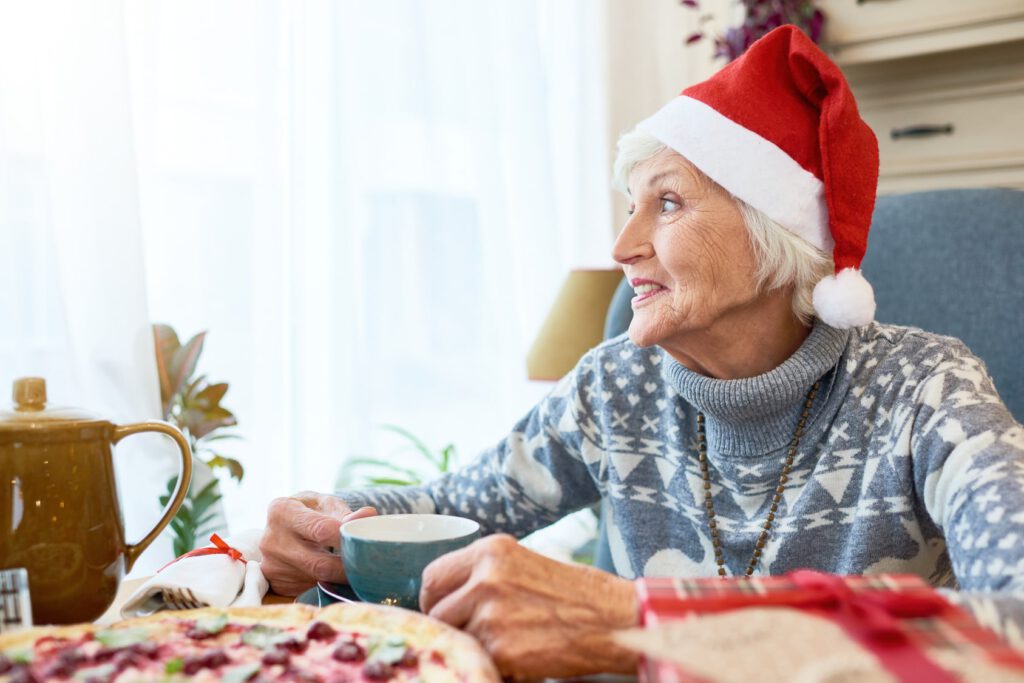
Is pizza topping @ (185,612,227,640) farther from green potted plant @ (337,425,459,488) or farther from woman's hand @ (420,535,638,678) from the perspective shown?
green potted plant @ (337,425,459,488)

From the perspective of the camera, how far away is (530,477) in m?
1.30

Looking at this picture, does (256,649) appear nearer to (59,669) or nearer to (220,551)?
(59,669)

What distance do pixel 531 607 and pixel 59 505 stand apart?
366mm

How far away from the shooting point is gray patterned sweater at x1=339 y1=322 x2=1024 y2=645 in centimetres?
100

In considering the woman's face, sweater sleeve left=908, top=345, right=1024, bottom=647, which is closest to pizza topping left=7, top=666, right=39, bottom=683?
sweater sleeve left=908, top=345, right=1024, bottom=647

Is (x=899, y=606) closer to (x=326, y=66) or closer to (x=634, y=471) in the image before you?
(x=634, y=471)

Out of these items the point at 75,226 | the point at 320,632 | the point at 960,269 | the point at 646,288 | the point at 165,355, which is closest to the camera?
the point at 320,632

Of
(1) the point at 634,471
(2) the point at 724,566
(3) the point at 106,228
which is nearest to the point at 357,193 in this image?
(3) the point at 106,228

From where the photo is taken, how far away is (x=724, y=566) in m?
1.21

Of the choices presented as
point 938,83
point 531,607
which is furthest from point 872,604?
point 938,83

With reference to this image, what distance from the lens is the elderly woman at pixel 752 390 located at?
110 centimetres

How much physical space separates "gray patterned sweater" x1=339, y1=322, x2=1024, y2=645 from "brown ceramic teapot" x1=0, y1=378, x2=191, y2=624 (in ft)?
1.29

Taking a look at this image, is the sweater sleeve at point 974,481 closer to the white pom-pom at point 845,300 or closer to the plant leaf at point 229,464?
the white pom-pom at point 845,300

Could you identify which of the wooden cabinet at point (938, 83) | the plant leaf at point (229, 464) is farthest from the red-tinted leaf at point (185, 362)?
the wooden cabinet at point (938, 83)
